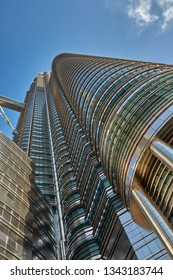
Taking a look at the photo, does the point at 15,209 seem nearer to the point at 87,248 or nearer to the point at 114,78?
the point at 87,248

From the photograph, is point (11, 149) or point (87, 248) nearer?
point (11, 149)

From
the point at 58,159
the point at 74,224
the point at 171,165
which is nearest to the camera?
the point at 171,165

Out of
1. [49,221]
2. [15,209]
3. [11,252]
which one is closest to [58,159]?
[49,221]

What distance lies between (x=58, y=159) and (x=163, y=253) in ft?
132

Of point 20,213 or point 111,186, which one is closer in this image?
point 20,213

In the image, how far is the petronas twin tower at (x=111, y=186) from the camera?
25.1m

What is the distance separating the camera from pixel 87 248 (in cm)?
3619

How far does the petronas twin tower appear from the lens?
989 inches

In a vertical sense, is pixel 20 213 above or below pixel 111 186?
below

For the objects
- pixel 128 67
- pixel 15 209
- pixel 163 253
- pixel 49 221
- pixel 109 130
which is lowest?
pixel 163 253

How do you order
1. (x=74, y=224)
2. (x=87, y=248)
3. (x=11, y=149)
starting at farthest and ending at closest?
(x=74, y=224) → (x=87, y=248) → (x=11, y=149)

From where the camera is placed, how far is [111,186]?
36.9m

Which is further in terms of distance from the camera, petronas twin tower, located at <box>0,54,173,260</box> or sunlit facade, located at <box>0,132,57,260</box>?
petronas twin tower, located at <box>0,54,173,260</box>

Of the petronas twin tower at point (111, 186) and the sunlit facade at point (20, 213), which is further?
the petronas twin tower at point (111, 186)
